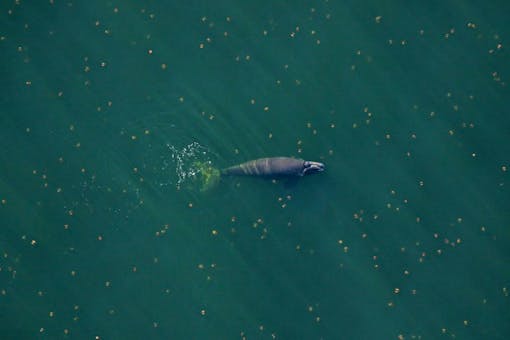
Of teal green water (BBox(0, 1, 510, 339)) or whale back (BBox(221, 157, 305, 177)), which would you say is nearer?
whale back (BBox(221, 157, 305, 177))

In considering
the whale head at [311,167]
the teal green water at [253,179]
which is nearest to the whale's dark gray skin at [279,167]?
the whale head at [311,167]

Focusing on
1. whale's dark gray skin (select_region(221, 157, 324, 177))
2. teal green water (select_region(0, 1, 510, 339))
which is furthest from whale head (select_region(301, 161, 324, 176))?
teal green water (select_region(0, 1, 510, 339))

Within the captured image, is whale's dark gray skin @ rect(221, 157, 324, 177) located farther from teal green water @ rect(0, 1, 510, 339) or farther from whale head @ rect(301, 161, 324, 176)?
teal green water @ rect(0, 1, 510, 339)

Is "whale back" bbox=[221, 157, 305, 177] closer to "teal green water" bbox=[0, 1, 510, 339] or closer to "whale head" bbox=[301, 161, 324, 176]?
"whale head" bbox=[301, 161, 324, 176]

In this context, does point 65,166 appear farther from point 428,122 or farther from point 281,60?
point 428,122

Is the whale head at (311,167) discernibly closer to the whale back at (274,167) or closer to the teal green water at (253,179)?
the whale back at (274,167)

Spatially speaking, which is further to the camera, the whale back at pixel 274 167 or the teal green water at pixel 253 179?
the teal green water at pixel 253 179

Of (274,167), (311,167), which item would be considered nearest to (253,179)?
(274,167)
